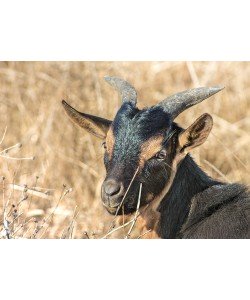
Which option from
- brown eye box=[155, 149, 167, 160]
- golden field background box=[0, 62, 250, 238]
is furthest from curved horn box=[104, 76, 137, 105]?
golden field background box=[0, 62, 250, 238]

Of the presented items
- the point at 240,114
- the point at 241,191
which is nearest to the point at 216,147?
the point at 240,114

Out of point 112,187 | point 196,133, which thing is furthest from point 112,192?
point 196,133

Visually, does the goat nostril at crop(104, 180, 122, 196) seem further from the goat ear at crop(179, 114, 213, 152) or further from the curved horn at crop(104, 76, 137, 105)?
the curved horn at crop(104, 76, 137, 105)

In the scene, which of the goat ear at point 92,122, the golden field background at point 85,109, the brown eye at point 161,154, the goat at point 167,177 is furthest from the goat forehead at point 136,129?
the golden field background at point 85,109

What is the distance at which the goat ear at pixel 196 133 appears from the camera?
23.4ft

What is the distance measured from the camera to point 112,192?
6.83m

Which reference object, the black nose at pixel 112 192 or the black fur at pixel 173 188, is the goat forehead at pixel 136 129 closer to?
the black fur at pixel 173 188

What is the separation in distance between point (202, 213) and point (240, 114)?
13.8 ft

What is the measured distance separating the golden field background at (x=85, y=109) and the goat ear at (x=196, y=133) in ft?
9.74

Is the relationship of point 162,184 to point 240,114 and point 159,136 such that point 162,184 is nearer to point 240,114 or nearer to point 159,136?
point 159,136

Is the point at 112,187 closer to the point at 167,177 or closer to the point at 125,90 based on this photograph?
the point at 167,177

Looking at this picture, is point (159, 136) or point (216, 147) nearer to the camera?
point (159, 136)

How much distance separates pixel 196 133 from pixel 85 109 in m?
3.89
